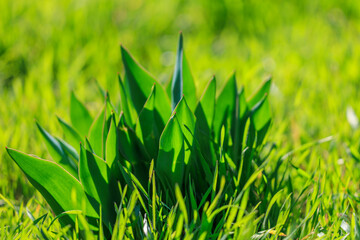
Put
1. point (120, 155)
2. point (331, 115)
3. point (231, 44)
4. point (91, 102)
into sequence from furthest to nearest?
point (231, 44) → point (91, 102) → point (331, 115) → point (120, 155)

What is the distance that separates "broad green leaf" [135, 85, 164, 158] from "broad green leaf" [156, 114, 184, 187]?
10 centimetres

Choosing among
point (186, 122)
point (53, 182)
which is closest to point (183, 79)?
point (186, 122)

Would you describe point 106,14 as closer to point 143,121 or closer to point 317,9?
point 317,9

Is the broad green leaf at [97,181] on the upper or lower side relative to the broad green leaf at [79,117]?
lower

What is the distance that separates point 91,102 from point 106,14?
985 mm

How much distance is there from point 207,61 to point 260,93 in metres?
1.30

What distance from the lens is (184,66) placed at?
140 cm

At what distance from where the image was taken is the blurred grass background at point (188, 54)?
2018 millimetres

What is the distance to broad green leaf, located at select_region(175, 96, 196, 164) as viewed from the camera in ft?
3.81

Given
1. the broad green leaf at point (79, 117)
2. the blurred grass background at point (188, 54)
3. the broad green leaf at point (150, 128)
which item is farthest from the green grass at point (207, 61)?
the broad green leaf at point (150, 128)

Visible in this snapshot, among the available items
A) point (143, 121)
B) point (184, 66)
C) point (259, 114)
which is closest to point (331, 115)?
point (259, 114)

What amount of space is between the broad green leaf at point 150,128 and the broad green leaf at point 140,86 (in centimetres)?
3

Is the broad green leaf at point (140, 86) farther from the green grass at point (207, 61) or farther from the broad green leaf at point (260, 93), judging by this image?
the green grass at point (207, 61)

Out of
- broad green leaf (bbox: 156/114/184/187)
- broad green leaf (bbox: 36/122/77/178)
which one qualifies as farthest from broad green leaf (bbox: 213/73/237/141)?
broad green leaf (bbox: 36/122/77/178)
